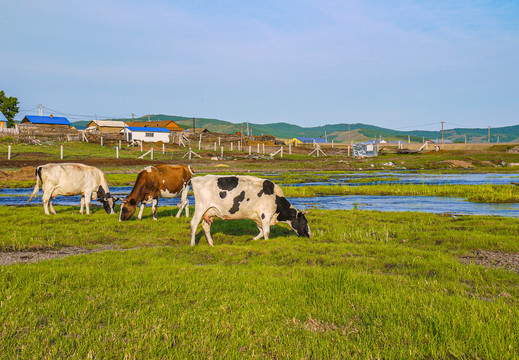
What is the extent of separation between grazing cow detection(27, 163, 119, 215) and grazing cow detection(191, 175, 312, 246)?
28.5 ft

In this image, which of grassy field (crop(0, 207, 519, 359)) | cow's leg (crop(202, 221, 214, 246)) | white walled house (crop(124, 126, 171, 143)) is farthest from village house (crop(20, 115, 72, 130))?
cow's leg (crop(202, 221, 214, 246))

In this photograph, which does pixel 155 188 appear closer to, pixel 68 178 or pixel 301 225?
pixel 68 178

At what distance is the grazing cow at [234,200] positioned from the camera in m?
13.2

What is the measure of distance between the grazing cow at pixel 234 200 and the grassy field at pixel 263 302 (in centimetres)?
91

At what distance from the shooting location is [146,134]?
10594 centimetres

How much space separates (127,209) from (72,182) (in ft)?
13.7

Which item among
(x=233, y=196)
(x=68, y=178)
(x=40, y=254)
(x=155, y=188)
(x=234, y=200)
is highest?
(x=68, y=178)

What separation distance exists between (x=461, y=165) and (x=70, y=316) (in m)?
74.8

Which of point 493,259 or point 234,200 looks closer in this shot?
point 493,259

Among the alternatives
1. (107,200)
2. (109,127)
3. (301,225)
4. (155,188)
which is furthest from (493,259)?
(109,127)

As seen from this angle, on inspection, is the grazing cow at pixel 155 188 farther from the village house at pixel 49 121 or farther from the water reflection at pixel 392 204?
the village house at pixel 49 121

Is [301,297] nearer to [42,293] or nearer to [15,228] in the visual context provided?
[42,293]

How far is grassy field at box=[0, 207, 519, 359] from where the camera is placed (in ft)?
17.8

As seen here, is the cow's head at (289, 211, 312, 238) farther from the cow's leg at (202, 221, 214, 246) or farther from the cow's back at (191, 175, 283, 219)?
the cow's leg at (202, 221, 214, 246)
